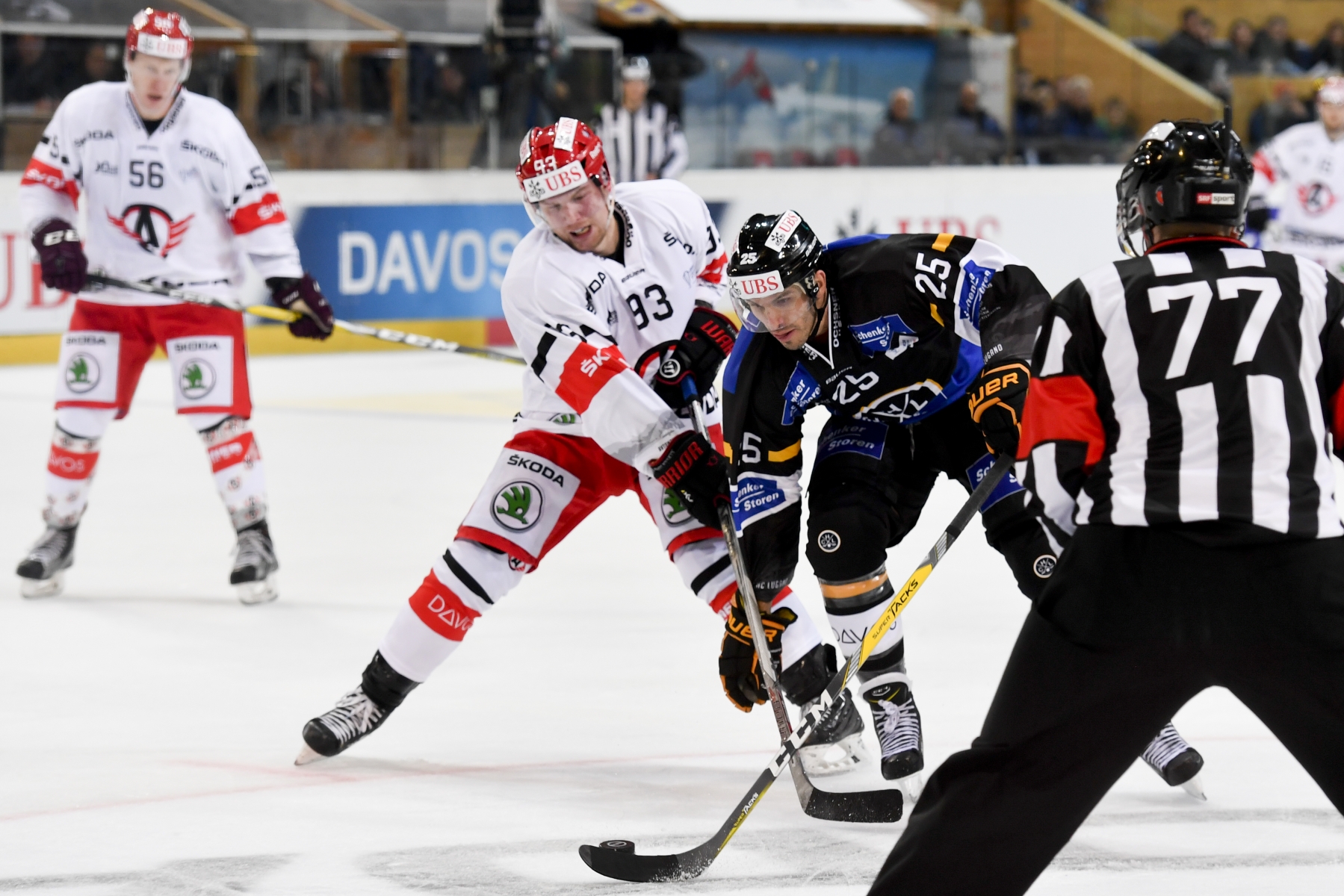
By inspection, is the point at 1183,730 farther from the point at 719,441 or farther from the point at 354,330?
the point at 354,330

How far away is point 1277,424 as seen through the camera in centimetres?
205

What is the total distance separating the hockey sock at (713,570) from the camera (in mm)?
→ 3453

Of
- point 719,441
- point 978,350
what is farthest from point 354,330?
point 978,350

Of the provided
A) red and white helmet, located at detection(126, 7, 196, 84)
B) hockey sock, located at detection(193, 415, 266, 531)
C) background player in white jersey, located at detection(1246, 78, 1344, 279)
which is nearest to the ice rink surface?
hockey sock, located at detection(193, 415, 266, 531)

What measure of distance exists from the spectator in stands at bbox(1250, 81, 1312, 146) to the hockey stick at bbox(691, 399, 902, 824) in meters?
11.3

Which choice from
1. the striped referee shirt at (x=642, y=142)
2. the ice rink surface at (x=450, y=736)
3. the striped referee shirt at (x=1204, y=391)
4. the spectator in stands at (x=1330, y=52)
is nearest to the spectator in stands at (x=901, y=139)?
the striped referee shirt at (x=642, y=142)

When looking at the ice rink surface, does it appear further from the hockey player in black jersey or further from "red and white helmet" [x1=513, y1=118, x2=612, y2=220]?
"red and white helmet" [x1=513, y1=118, x2=612, y2=220]

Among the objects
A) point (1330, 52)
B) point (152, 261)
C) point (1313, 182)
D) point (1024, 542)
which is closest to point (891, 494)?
point (1024, 542)

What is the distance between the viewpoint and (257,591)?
4.95 metres

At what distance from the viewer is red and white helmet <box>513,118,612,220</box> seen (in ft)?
10.9

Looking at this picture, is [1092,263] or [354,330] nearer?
[354,330]

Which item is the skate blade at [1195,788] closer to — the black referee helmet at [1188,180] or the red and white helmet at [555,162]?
the black referee helmet at [1188,180]

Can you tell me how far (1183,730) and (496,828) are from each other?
137cm

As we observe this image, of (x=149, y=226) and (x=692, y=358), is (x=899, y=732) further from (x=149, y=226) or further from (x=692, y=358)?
(x=149, y=226)
